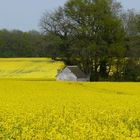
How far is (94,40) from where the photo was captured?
2266 inches

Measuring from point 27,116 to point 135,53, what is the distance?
4514 centimetres

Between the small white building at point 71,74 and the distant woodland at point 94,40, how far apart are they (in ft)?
6.18

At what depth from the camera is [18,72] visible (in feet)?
204

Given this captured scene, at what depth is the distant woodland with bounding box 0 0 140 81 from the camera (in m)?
57.3

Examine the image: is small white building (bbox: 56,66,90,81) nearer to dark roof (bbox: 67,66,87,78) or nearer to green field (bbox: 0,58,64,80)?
dark roof (bbox: 67,66,87,78)

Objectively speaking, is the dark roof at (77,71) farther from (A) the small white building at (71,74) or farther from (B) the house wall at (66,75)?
(B) the house wall at (66,75)

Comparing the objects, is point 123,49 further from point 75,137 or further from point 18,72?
point 75,137

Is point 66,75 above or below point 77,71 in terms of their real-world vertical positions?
below

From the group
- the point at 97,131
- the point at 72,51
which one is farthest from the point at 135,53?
the point at 97,131

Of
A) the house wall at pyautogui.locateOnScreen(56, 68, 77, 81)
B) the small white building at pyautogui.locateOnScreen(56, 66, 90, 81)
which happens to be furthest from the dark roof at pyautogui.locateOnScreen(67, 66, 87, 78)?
the house wall at pyautogui.locateOnScreen(56, 68, 77, 81)

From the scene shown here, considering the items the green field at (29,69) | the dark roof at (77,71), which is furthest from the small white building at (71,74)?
the green field at (29,69)

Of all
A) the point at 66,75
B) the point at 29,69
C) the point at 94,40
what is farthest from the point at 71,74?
the point at 29,69

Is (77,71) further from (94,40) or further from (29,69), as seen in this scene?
(29,69)

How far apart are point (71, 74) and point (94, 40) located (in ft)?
13.9
